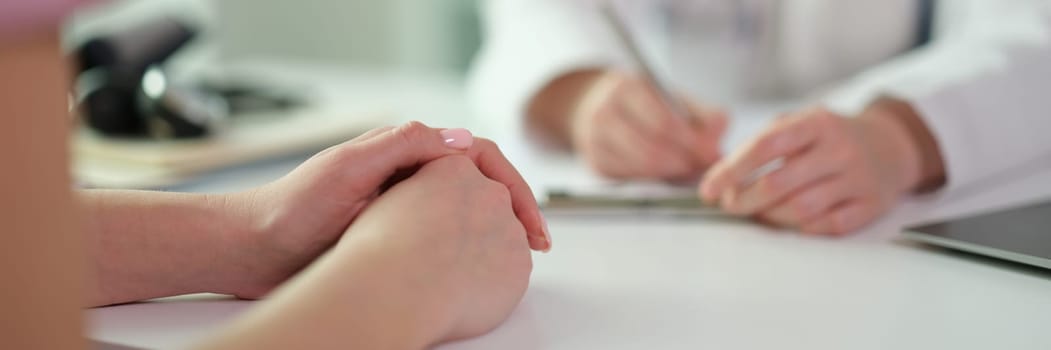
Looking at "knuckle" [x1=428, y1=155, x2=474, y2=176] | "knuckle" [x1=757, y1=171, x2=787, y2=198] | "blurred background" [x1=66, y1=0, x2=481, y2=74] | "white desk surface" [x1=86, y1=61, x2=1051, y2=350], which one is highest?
"blurred background" [x1=66, y1=0, x2=481, y2=74]

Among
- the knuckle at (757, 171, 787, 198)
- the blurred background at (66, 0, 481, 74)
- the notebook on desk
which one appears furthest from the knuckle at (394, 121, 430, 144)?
the blurred background at (66, 0, 481, 74)

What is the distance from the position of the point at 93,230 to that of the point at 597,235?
27 cm

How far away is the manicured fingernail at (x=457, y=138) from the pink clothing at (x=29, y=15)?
Result: 25 cm

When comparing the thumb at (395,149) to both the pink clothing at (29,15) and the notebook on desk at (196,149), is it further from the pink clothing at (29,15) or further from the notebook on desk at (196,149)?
the notebook on desk at (196,149)

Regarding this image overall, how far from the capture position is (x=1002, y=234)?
55cm

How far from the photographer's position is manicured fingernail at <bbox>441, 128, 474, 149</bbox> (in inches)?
18.9

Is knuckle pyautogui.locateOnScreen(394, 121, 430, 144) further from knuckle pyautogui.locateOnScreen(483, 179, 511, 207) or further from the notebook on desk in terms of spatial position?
the notebook on desk

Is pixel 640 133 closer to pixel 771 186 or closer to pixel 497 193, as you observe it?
pixel 771 186

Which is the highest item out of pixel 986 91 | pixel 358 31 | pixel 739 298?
pixel 358 31

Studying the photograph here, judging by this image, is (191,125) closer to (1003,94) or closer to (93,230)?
(93,230)

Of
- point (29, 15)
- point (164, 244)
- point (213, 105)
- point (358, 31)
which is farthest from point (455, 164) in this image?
point (358, 31)

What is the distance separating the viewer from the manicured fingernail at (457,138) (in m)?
0.48

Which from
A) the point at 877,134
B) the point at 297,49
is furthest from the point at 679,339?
the point at 297,49

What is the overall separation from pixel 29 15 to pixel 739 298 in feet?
1.09
